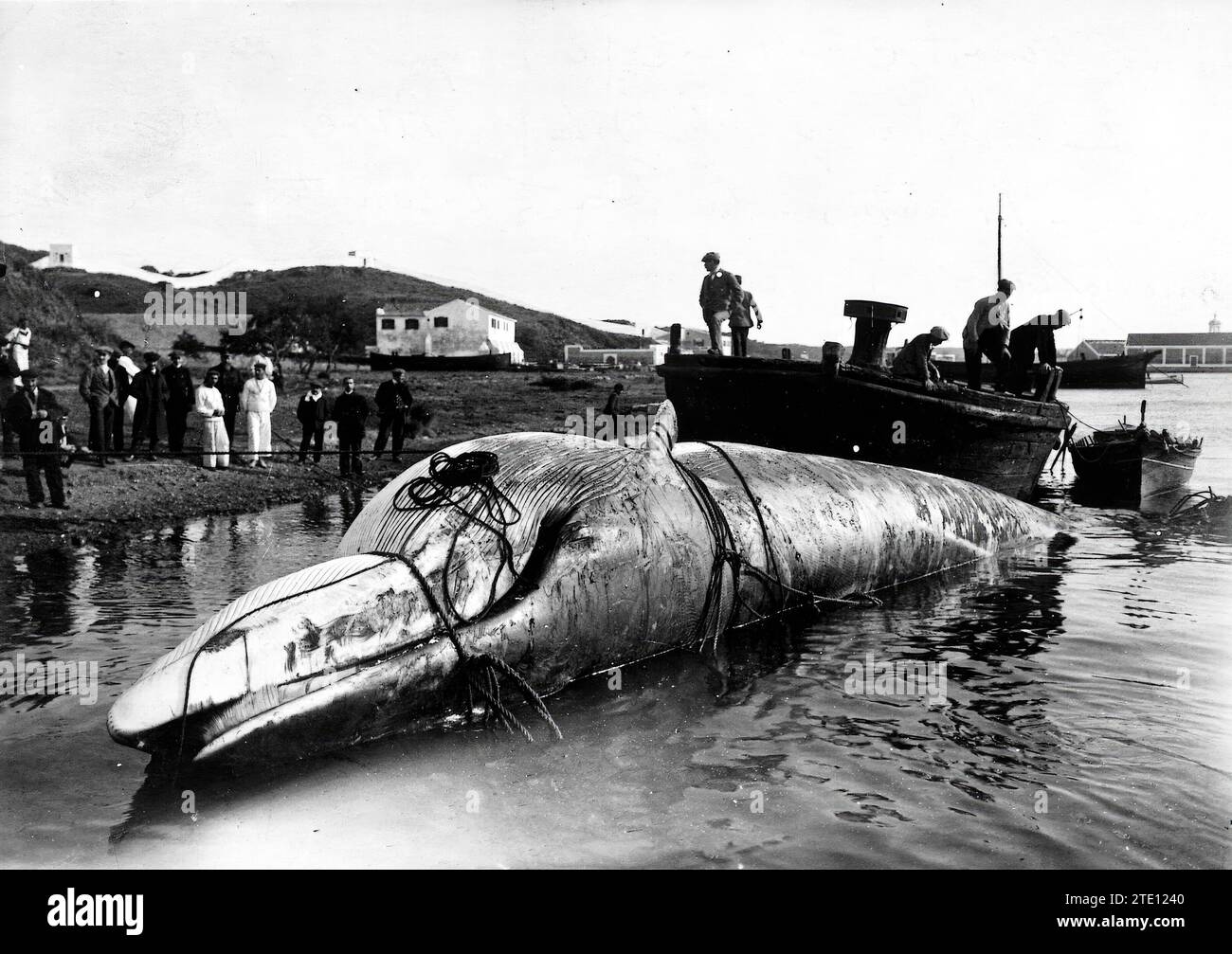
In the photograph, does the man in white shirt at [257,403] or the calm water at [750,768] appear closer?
the calm water at [750,768]

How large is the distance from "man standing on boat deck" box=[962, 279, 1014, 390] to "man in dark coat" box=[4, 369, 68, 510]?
12.6 m

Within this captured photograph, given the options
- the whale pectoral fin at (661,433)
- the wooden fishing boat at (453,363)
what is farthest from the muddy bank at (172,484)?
the wooden fishing boat at (453,363)

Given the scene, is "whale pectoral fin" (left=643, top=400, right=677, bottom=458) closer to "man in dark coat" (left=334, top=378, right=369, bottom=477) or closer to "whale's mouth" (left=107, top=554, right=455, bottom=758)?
"whale's mouth" (left=107, top=554, right=455, bottom=758)

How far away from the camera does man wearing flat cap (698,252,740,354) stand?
15.3 metres

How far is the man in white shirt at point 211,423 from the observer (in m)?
14.7

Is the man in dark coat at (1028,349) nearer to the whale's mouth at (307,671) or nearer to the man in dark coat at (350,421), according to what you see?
the man in dark coat at (350,421)

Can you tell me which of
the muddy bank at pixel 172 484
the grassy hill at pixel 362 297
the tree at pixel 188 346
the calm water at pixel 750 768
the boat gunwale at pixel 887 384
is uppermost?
the grassy hill at pixel 362 297

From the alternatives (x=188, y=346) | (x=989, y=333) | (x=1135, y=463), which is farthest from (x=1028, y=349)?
(x=188, y=346)

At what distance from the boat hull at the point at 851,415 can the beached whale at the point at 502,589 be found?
20.0 ft

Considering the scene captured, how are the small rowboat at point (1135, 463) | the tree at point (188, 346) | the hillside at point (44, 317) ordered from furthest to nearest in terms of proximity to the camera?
the tree at point (188, 346)
the hillside at point (44, 317)
the small rowboat at point (1135, 463)
